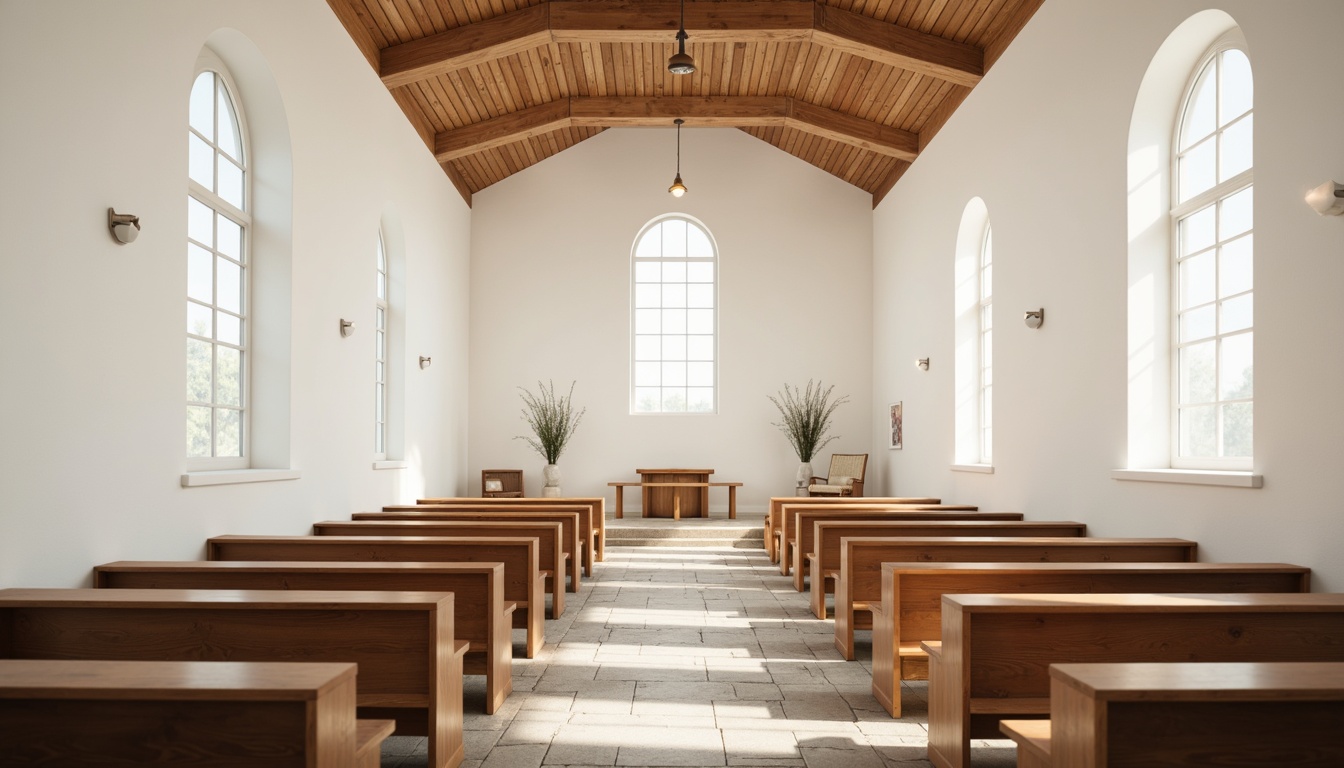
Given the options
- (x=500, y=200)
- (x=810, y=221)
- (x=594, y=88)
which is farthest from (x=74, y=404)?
(x=810, y=221)

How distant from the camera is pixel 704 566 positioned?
8.05 metres

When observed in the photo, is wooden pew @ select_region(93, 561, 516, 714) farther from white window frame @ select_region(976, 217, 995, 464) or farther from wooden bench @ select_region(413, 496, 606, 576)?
white window frame @ select_region(976, 217, 995, 464)

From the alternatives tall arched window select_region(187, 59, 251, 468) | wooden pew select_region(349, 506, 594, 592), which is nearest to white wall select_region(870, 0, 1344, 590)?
wooden pew select_region(349, 506, 594, 592)

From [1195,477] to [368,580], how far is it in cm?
346

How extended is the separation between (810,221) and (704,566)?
520cm

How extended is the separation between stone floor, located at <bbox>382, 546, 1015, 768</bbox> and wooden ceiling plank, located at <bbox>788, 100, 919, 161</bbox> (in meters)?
5.10

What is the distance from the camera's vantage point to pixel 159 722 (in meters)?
1.79

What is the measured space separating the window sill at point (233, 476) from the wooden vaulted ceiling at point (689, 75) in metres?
3.07

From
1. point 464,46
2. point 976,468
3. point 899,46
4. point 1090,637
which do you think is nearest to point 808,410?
point 976,468

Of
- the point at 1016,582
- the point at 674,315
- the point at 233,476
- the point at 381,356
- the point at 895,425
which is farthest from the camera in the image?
the point at 674,315

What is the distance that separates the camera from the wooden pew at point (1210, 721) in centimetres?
173

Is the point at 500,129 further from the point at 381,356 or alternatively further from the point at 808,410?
the point at 808,410

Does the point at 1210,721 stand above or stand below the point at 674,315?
below

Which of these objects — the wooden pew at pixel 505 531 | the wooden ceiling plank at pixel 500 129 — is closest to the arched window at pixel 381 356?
the wooden ceiling plank at pixel 500 129
